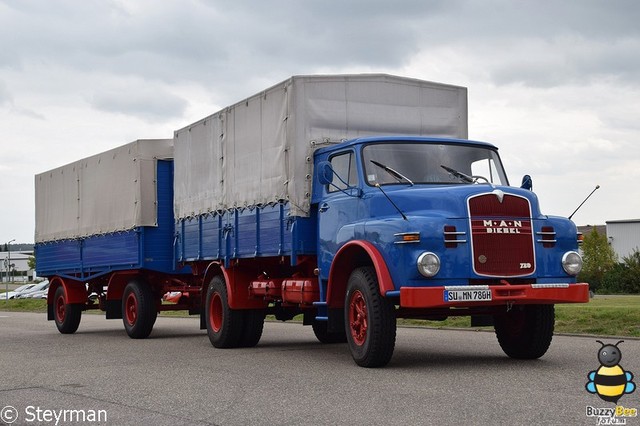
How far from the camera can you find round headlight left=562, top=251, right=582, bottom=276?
1123 cm

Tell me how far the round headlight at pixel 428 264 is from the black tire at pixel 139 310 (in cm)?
895

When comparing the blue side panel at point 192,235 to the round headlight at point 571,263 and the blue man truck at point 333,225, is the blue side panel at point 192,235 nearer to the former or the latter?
the blue man truck at point 333,225

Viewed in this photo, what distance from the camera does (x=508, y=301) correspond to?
10.6m

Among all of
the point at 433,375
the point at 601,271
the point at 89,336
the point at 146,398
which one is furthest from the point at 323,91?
the point at 601,271

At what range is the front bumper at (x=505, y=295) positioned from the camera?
1027cm

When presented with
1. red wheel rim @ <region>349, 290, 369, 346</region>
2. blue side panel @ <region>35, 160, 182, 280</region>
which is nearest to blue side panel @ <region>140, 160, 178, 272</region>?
blue side panel @ <region>35, 160, 182, 280</region>

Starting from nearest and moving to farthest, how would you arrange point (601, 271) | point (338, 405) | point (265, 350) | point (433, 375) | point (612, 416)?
1. point (612, 416)
2. point (338, 405)
3. point (433, 375)
4. point (265, 350)
5. point (601, 271)

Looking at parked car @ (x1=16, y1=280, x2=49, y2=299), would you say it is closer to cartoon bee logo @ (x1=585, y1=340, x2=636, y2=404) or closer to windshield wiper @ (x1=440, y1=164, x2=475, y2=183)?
windshield wiper @ (x1=440, y1=164, x2=475, y2=183)

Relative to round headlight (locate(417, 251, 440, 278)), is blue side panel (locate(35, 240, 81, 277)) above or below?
above

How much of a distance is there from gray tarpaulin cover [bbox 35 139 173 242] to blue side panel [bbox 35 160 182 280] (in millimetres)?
141

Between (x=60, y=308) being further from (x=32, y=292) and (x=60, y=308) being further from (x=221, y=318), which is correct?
(x=32, y=292)

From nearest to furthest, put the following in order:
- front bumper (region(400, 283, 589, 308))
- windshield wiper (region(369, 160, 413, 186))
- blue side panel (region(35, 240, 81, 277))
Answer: front bumper (region(400, 283, 589, 308)) → windshield wiper (region(369, 160, 413, 186)) → blue side panel (region(35, 240, 81, 277))

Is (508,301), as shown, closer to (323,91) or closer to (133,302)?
(323,91)

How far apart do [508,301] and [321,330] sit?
5.95m
